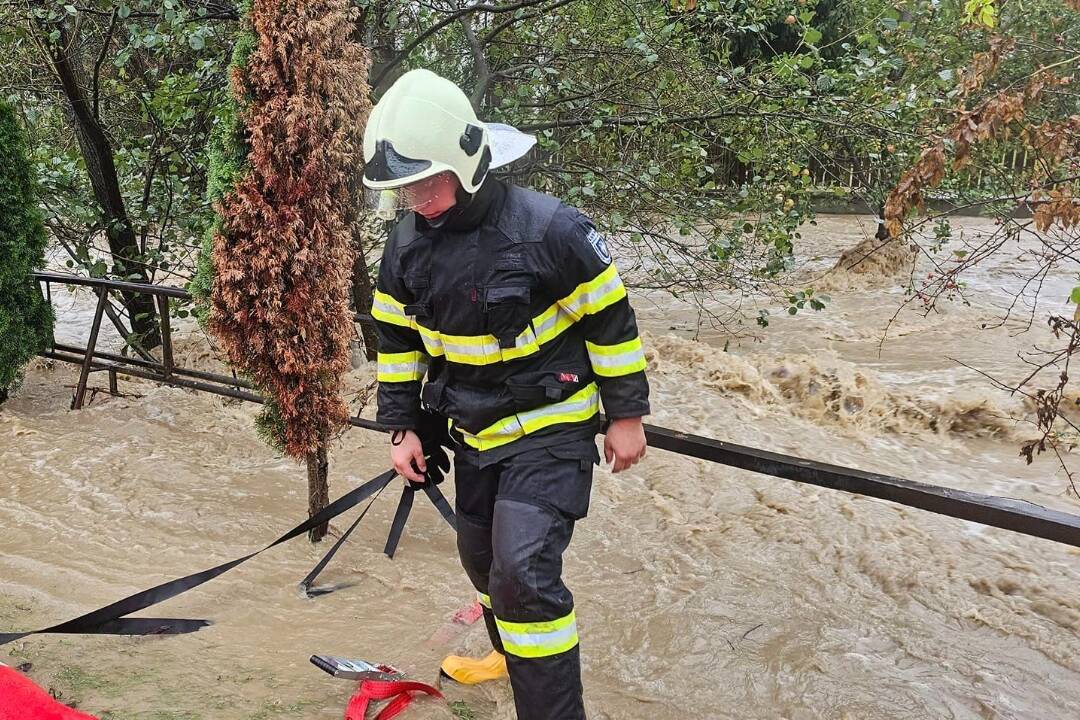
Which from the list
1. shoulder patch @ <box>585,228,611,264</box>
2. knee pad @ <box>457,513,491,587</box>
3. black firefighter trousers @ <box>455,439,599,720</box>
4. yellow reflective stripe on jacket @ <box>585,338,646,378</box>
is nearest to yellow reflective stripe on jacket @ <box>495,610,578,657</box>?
black firefighter trousers @ <box>455,439,599,720</box>

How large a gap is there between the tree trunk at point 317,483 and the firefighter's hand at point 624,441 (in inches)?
78.6

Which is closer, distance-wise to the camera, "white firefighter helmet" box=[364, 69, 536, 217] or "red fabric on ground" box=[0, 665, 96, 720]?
"red fabric on ground" box=[0, 665, 96, 720]

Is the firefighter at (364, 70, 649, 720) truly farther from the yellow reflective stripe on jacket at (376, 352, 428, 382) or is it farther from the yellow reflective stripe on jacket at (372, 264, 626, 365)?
the yellow reflective stripe on jacket at (376, 352, 428, 382)

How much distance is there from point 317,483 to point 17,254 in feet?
10.7

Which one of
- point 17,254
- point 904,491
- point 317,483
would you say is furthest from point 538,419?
point 17,254

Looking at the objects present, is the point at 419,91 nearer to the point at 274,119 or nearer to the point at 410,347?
the point at 410,347

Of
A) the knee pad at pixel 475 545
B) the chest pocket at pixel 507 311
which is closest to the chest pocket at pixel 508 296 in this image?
the chest pocket at pixel 507 311

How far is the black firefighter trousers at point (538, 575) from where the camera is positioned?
2340 millimetres

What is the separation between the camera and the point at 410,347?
2783 mm

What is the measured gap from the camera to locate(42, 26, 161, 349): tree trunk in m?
6.36

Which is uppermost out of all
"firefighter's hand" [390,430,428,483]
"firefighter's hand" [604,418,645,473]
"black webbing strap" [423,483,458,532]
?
"firefighter's hand" [604,418,645,473]

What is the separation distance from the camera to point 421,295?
251cm

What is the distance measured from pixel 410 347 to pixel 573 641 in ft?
3.49

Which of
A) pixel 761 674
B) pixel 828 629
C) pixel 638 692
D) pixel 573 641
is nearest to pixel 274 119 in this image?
pixel 573 641
